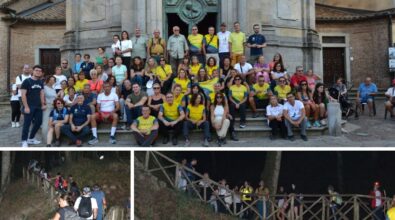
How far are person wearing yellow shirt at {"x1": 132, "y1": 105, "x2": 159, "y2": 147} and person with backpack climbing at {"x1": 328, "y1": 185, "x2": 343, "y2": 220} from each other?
4.17 m

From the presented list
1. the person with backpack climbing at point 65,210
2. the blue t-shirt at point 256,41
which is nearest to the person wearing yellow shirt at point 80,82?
the blue t-shirt at point 256,41

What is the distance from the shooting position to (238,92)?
12.0 meters

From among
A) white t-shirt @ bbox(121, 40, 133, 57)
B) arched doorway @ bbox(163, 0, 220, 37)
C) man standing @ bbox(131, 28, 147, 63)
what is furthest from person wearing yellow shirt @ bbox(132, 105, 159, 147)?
arched doorway @ bbox(163, 0, 220, 37)

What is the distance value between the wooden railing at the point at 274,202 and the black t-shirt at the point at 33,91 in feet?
15.2

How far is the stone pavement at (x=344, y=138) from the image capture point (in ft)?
35.7

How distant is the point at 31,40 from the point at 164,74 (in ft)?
59.4

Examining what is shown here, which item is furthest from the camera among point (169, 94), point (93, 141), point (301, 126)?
point (301, 126)

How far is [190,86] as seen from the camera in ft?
39.3

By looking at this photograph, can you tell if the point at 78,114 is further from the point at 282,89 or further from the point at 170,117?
the point at 282,89

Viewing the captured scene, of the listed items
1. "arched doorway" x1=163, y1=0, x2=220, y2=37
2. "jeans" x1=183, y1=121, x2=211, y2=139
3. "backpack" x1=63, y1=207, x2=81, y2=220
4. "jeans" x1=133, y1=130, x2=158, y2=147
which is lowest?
"backpack" x1=63, y1=207, x2=81, y2=220

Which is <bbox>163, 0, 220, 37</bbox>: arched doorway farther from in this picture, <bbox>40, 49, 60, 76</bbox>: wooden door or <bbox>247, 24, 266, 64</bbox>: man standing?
<bbox>40, 49, 60, 76</bbox>: wooden door

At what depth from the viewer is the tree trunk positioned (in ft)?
23.2

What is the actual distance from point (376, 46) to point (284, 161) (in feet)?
71.7

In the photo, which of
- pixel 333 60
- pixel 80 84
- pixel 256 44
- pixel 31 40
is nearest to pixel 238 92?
pixel 256 44
